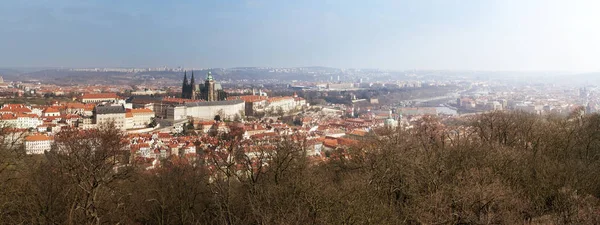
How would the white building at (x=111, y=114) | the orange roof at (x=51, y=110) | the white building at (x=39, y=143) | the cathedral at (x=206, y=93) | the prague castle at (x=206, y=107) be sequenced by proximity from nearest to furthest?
the white building at (x=39, y=143) < the white building at (x=111, y=114) < the orange roof at (x=51, y=110) < the prague castle at (x=206, y=107) < the cathedral at (x=206, y=93)

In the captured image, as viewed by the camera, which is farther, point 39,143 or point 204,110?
point 204,110

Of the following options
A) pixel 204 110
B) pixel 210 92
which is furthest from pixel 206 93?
pixel 204 110

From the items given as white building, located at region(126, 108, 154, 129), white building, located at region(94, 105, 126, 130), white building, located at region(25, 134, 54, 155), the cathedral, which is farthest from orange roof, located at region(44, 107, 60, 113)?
the cathedral

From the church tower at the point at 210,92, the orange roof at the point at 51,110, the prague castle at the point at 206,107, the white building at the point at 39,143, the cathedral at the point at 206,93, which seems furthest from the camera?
the cathedral at the point at 206,93

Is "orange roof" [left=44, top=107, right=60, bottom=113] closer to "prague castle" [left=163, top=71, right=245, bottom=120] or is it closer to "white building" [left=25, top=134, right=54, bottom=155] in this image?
"prague castle" [left=163, top=71, right=245, bottom=120]

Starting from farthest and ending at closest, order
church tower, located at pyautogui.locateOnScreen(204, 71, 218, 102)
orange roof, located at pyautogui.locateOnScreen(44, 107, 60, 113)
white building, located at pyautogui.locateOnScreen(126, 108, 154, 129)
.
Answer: church tower, located at pyautogui.locateOnScreen(204, 71, 218, 102) → white building, located at pyautogui.locateOnScreen(126, 108, 154, 129) → orange roof, located at pyautogui.locateOnScreen(44, 107, 60, 113)

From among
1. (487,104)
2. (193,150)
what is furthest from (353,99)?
(193,150)

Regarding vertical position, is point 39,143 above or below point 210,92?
below

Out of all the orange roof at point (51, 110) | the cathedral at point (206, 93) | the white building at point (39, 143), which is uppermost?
the cathedral at point (206, 93)

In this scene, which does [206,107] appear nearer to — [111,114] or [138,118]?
[138,118]

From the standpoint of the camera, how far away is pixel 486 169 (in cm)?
909

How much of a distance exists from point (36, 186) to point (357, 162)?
7359 millimetres

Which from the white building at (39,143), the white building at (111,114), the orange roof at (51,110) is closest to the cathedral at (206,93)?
the white building at (111,114)

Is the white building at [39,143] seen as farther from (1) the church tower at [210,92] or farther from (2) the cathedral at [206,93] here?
(2) the cathedral at [206,93]
